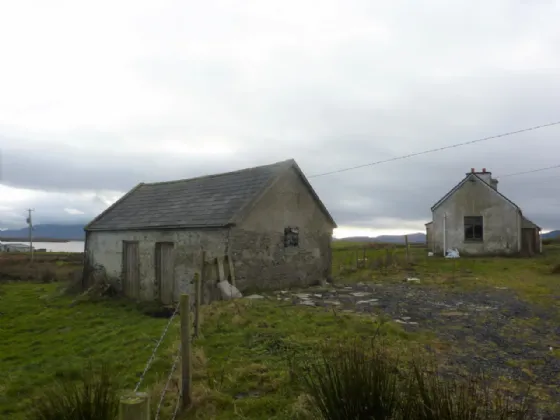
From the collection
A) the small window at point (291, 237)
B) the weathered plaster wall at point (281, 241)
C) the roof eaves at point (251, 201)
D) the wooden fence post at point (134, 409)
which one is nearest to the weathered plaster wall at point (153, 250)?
the roof eaves at point (251, 201)

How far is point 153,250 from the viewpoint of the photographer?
57.4ft

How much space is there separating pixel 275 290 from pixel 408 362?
403 inches

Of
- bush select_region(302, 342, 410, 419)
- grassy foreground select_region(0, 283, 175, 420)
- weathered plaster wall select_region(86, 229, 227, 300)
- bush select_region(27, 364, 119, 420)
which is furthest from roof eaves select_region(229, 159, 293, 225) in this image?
bush select_region(302, 342, 410, 419)

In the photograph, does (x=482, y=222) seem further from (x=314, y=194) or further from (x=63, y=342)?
(x=63, y=342)

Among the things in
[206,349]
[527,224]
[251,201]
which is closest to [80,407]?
[206,349]

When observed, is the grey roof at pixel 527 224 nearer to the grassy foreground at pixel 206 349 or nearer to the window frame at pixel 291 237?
the window frame at pixel 291 237

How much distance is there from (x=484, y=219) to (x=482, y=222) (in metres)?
0.26

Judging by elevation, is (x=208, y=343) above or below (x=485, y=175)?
below

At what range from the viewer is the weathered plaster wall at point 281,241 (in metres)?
15.5

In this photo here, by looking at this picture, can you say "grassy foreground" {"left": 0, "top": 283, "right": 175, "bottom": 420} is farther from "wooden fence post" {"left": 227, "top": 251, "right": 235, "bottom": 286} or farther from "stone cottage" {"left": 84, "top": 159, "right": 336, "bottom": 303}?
"wooden fence post" {"left": 227, "top": 251, "right": 235, "bottom": 286}

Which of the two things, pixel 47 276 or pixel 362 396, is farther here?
pixel 47 276

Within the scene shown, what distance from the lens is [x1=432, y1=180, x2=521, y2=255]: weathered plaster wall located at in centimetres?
2945

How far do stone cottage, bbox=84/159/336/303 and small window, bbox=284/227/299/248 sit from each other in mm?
41

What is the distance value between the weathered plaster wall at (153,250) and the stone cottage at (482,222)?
21.3 meters
